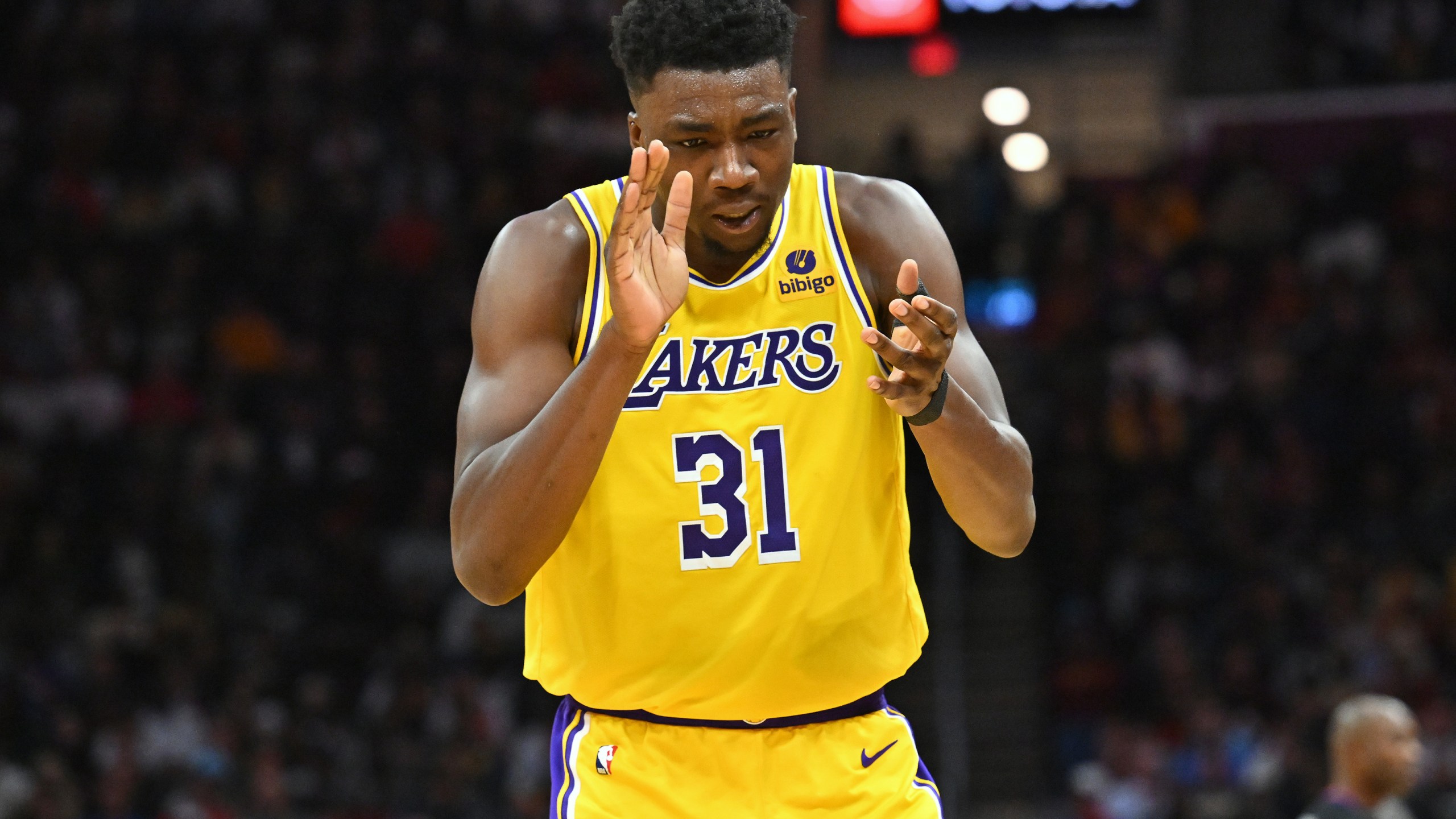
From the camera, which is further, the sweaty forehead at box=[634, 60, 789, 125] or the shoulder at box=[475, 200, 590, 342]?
the shoulder at box=[475, 200, 590, 342]

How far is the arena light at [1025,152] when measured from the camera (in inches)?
703

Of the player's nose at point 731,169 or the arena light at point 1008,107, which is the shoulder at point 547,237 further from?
the arena light at point 1008,107

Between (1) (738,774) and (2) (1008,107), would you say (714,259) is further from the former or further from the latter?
(2) (1008,107)

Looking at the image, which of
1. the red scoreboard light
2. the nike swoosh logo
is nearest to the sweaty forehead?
the nike swoosh logo

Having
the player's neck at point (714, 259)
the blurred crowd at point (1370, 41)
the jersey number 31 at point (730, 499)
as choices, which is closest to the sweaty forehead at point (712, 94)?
the player's neck at point (714, 259)

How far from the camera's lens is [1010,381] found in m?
14.0

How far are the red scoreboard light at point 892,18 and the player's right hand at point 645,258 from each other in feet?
35.8

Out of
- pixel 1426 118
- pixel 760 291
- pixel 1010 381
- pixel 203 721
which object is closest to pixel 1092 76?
pixel 1426 118

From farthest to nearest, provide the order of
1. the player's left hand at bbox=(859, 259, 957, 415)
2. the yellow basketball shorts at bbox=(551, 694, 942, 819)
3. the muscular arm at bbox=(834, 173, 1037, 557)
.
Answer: the yellow basketball shorts at bbox=(551, 694, 942, 819), the muscular arm at bbox=(834, 173, 1037, 557), the player's left hand at bbox=(859, 259, 957, 415)

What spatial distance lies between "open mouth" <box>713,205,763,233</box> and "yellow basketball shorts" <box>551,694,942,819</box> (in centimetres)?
99

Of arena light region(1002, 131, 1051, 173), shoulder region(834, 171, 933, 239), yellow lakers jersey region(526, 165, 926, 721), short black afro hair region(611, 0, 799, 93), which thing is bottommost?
yellow lakers jersey region(526, 165, 926, 721)

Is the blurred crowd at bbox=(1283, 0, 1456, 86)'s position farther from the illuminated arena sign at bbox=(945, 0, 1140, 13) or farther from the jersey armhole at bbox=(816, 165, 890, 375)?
the jersey armhole at bbox=(816, 165, 890, 375)

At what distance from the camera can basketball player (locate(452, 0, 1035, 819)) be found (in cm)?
322

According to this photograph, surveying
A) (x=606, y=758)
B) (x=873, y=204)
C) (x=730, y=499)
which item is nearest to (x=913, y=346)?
(x=730, y=499)
